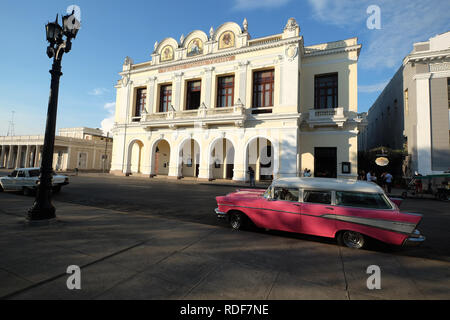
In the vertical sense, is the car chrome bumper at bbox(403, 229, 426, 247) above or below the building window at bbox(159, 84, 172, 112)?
below

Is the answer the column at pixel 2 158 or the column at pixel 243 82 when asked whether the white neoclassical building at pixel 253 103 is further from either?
the column at pixel 2 158

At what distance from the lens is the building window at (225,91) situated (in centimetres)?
2195

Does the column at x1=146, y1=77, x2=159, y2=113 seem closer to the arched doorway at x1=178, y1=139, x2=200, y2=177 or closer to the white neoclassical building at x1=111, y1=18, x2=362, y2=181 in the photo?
the white neoclassical building at x1=111, y1=18, x2=362, y2=181

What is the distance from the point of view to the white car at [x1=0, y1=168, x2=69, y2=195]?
1102 centimetres

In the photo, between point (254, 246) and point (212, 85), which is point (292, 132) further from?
point (254, 246)

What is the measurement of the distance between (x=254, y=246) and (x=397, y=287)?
2342 millimetres

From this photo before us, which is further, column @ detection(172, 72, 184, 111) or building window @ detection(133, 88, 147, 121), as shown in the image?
building window @ detection(133, 88, 147, 121)

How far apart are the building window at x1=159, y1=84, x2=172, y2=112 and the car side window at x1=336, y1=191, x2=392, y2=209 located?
23699 mm

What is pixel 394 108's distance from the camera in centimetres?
2519

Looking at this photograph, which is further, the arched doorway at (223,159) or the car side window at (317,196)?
the arched doorway at (223,159)

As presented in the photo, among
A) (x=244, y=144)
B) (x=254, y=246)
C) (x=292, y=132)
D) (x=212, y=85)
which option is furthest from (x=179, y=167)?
(x=254, y=246)

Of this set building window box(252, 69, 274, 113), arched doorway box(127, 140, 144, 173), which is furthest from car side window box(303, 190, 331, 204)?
arched doorway box(127, 140, 144, 173)

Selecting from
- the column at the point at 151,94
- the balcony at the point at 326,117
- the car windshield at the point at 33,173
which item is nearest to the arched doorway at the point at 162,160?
the column at the point at 151,94

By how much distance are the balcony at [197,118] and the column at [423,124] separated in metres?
15.5
